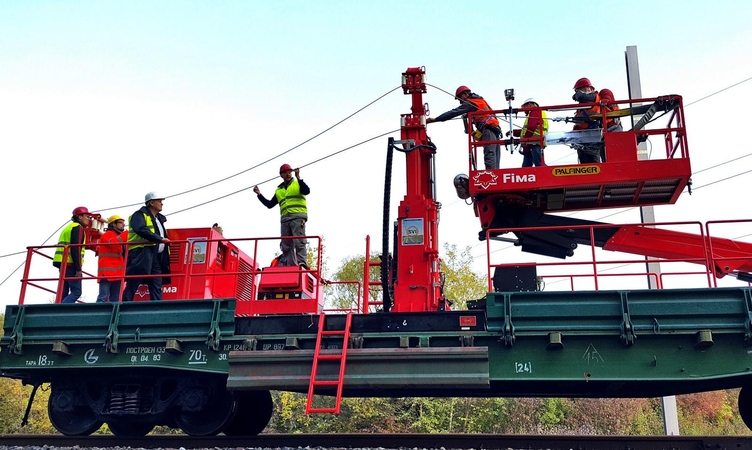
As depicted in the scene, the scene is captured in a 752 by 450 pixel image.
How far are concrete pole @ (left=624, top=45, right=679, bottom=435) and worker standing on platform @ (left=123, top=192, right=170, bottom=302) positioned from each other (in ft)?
22.6

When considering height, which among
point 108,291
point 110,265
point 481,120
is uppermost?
point 481,120

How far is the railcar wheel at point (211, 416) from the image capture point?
8.45 metres

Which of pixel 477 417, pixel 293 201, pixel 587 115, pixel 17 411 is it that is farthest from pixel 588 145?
pixel 17 411

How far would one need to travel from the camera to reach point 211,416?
8.52 metres

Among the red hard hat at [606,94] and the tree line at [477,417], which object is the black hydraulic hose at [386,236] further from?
the tree line at [477,417]

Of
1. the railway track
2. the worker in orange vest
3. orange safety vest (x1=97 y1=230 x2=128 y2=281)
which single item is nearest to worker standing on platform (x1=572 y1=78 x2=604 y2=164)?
the railway track

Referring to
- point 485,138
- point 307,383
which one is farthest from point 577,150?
point 307,383

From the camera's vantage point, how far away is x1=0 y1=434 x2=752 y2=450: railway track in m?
7.53

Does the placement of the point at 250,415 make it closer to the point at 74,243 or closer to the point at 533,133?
the point at 74,243

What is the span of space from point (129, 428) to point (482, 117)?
262 inches

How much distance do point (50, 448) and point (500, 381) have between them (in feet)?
17.2

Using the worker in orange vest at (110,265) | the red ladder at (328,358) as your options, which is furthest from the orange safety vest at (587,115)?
the worker in orange vest at (110,265)

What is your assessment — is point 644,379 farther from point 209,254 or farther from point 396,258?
point 209,254

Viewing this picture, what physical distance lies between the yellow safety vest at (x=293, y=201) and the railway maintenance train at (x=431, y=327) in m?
1.17
